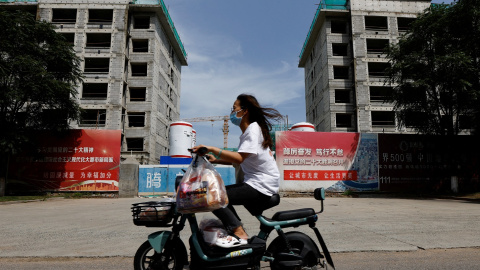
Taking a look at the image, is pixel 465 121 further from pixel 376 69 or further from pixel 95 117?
pixel 95 117

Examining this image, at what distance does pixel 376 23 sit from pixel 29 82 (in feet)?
119

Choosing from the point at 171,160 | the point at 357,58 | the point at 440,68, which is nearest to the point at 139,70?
the point at 171,160

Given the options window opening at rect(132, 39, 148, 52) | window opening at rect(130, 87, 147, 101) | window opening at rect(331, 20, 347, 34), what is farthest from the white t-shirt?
window opening at rect(331, 20, 347, 34)

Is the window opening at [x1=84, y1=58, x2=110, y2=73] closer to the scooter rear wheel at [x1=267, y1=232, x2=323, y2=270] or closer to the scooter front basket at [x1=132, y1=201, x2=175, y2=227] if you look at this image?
the scooter front basket at [x1=132, y1=201, x2=175, y2=227]

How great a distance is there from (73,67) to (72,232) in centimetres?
1595

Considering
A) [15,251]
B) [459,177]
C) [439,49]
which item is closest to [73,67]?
[15,251]

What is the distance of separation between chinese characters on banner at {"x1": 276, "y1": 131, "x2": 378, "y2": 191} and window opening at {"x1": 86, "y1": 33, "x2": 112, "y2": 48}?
26.6 meters

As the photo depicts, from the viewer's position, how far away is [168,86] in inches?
1641

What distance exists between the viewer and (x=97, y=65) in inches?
1391

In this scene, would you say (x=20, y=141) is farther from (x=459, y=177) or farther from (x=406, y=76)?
(x=459, y=177)

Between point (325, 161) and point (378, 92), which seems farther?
point (378, 92)

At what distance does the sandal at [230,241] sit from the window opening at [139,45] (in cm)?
3735

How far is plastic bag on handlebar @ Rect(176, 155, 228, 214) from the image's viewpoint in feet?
8.27

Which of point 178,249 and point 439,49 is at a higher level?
point 439,49
